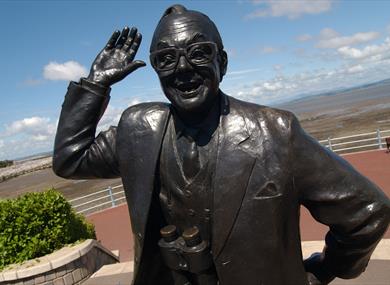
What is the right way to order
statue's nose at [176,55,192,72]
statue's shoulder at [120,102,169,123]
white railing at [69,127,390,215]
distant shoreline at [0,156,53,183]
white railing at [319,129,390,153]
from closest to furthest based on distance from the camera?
statue's nose at [176,55,192,72] < statue's shoulder at [120,102,169,123] < white railing at [69,127,390,215] < white railing at [319,129,390,153] < distant shoreline at [0,156,53,183]

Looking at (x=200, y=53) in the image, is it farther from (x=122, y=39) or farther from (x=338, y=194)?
(x=338, y=194)

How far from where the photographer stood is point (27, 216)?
641cm

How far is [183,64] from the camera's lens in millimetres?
1779

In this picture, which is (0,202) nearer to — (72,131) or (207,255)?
(72,131)

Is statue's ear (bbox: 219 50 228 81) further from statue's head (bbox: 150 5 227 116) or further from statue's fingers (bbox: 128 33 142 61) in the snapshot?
statue's fingers (bbox: 128 33 142 61)

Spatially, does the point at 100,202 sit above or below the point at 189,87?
below

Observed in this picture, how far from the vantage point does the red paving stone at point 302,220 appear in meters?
8.10

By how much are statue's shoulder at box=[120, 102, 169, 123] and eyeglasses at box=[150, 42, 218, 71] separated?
0.34m

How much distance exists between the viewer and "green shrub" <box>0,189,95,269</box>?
Result: 632 cm

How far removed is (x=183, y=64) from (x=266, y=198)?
72 cm

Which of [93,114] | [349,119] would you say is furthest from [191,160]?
[349,119]

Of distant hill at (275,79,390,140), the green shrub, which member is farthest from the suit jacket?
distant hill at (275,79,390,140)

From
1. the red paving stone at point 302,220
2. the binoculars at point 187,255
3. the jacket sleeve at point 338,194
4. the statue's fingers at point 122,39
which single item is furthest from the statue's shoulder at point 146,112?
the red paving stone at point 302,220

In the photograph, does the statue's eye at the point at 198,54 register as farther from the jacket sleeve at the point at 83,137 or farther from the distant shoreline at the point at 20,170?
the distant shoreline at the point at 20,170
